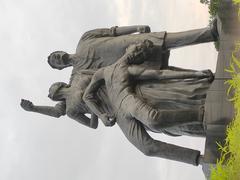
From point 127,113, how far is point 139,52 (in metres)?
1.28

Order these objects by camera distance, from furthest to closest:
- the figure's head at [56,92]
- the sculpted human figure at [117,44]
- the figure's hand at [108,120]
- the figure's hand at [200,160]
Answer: the figure's head at [56,92], the sculpted human figure at [117,44], the figure's hand at [108,120], the figure's hand at [200,160]

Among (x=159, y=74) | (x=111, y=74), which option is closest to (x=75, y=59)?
(x=111, y=74)

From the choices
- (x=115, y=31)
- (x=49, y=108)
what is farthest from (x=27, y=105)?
(x=115, y=31)

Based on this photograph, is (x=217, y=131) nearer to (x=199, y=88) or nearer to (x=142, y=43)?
(x=199, y=88)

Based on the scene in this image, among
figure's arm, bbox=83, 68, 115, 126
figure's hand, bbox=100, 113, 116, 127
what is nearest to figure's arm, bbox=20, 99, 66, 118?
figure's arm, bbox=83, 68, 115, 126

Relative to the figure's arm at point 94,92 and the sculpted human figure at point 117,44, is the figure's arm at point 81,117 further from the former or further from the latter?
the sculpted human figure at point 117,44

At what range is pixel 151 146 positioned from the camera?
28.0 ft

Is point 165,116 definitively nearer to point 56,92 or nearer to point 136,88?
point 136,88

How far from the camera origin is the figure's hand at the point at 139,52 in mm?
9227

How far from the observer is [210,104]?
7.83 meters

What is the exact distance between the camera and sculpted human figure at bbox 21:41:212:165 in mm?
8359

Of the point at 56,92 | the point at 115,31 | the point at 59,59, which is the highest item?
the point at 115,31

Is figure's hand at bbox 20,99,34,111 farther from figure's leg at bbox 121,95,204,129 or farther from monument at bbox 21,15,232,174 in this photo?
figure's leg at bbox 121,95,204,129

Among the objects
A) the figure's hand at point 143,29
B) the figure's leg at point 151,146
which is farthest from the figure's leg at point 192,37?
the figure's leg at point 151,146
